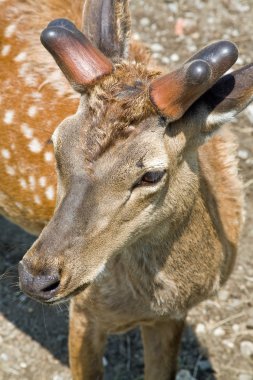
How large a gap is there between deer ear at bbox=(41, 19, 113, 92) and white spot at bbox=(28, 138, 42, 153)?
110cm

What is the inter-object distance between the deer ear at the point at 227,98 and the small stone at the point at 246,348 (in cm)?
228

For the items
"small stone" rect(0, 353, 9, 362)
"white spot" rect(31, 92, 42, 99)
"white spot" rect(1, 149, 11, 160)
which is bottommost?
"small stone" rect(0, 353, 9, 362)

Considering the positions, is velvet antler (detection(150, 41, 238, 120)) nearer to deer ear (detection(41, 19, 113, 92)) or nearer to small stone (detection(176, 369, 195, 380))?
deer ear (detection(41, 19, 113, 92))

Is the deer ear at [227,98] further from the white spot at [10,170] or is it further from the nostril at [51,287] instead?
the white spot at [10,170]

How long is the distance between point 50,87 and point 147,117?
1.38m

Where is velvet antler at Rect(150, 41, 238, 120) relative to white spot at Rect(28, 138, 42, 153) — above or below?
above

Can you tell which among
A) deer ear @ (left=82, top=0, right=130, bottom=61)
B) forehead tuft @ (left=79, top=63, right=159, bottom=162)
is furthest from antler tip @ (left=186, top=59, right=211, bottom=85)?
deer ear @ (left=82, top=0, right=130, bottom=61)

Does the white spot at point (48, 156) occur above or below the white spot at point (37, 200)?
above

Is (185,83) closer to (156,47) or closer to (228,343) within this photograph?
(228,343)

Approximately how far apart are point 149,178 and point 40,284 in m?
0.64

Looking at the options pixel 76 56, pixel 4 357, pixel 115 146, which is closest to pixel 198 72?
pixel 115 146

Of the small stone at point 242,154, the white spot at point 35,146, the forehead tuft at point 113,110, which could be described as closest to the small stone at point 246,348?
the small stone at point 242,154

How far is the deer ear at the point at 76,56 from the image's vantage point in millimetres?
3375

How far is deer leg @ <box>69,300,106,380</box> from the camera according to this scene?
169 inches
